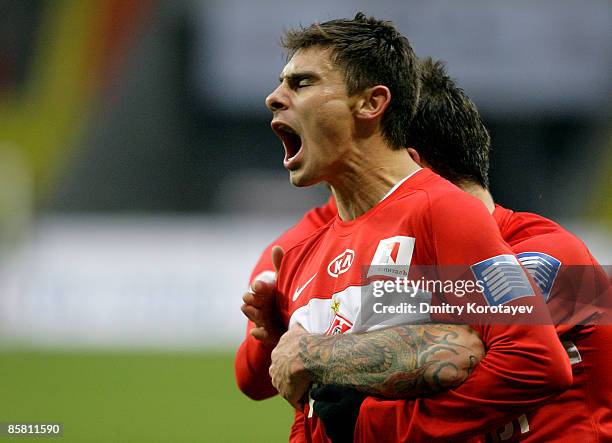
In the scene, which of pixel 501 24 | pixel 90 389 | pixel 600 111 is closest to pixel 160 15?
pixel 501 24

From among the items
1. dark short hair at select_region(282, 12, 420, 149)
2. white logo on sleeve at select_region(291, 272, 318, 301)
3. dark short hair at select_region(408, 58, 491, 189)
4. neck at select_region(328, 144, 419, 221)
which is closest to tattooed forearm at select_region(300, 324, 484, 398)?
white logo on sleeve at select_region(291, 272, 318, 301)

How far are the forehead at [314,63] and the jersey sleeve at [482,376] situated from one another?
60 cm

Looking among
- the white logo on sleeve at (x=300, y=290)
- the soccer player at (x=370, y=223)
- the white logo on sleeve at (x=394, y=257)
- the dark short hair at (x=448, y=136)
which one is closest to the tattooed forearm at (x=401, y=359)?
the soccer player at (x=370, y=223)

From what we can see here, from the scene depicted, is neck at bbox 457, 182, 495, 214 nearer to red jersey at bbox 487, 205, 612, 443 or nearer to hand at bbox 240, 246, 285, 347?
red jersey at bbox 487, 205, 612, 443

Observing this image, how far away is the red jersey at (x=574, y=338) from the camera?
2895mm

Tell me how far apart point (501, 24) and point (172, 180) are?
6119mm

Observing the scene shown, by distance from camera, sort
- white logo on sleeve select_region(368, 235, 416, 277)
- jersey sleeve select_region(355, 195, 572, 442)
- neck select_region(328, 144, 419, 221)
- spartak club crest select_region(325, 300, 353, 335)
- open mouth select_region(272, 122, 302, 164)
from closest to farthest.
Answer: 1. jersey sleeve select_region(355, 195, 572, 442)
2. white logo on sleeve select_region(368, 235, 416, 277)
3. spartak club crest select_region(325, 300, 353, 335)
4. neck select_region(328, 144, 419, 221)
5. open mouth select_region(272, 122, 302, 164)

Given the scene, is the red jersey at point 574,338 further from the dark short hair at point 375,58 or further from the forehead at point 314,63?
the forehead at point 314,63

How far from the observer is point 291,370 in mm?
2771

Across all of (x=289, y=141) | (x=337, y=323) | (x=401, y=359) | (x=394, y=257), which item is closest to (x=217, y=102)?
(x=289, y=141)

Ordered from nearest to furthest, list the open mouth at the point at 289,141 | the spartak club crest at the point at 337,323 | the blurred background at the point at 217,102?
1. the spartak club crest at the point at 337,323
2. the open mouth at the point at 289,141
3. the blurred background at the point at 217,102

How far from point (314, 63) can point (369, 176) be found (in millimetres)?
366

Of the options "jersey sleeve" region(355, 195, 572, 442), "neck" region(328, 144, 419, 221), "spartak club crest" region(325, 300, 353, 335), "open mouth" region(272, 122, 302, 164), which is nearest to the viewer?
"jersey sleeve" region(355, 195, 572, 442)

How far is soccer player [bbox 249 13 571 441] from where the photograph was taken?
253 centimetres
